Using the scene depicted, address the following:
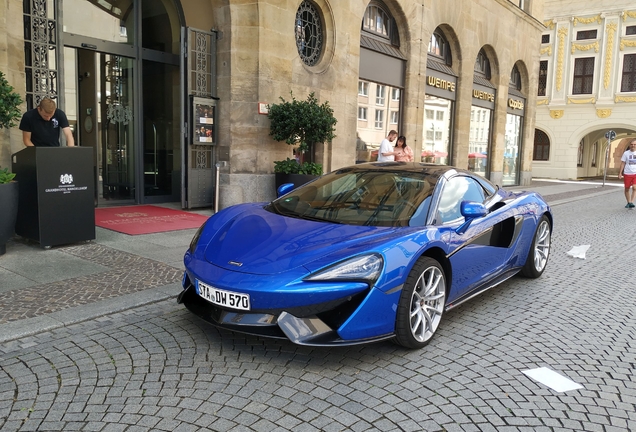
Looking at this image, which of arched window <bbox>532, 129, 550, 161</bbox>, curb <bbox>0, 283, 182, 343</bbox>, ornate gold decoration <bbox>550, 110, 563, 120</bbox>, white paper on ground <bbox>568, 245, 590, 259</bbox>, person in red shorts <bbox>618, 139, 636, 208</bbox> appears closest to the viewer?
curb <bbox>0, 283, 182, 343</bbox>

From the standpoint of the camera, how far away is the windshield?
4.16 metres

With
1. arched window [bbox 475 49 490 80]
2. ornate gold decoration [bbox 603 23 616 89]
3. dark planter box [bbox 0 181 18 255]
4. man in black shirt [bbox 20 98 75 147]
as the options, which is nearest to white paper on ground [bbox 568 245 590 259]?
man in black shirt [bbox 20 98 75 147]

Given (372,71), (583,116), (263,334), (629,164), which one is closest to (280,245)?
(263,334)

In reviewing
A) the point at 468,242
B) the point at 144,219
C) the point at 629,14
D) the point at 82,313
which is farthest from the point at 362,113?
the point at 629,14

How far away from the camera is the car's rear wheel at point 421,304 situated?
3.58 metres

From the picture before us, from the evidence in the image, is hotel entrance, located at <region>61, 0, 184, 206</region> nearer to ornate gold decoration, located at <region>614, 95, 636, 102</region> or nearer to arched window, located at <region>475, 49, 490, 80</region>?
arched window, located at <region>475, 49, 490, 80</region>

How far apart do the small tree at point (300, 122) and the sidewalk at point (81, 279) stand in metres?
3.83

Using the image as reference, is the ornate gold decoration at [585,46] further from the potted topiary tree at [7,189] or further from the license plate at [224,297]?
the license plate at [224,297]

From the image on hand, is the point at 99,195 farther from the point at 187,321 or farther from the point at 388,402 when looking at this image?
the point at 388,402

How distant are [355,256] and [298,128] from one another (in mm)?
7482

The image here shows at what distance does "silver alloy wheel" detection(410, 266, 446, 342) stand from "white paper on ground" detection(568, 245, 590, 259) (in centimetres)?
453

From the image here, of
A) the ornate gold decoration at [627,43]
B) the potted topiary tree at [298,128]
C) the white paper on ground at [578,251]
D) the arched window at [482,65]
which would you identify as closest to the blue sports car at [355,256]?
the white paper on ground at [578,251]

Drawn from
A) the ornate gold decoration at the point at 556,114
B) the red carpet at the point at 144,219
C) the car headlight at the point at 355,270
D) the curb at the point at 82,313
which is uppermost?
the ornate gold decoration at the point at 556,114

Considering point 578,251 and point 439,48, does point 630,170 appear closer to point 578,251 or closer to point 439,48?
point 439,48
